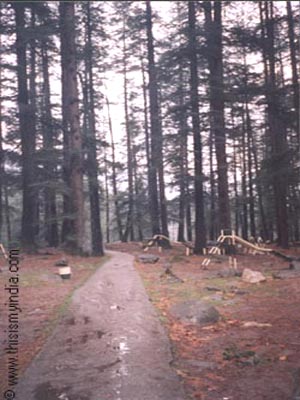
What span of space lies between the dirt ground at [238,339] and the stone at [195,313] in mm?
175

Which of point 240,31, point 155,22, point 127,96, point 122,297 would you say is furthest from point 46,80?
point 122,297

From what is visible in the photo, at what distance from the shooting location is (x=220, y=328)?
301 inches

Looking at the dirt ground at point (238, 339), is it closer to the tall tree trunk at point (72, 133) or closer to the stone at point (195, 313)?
the stone at point (195, 313)

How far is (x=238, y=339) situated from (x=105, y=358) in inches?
91.8

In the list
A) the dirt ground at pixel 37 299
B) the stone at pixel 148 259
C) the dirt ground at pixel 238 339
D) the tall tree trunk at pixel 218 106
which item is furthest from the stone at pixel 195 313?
the tall tree trunk at pixel 218 106

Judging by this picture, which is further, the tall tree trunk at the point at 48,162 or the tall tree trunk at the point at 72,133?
the tall tree trunk at the point at 48,162

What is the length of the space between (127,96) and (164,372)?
110 feet

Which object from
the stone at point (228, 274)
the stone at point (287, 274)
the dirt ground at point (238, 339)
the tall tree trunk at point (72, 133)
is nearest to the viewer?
the dirt ground at point (238, 339)

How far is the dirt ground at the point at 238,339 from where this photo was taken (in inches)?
197

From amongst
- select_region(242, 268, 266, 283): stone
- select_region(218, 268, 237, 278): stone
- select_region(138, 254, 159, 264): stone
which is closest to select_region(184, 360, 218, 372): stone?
select_region(242, 268, 266, 283): stone

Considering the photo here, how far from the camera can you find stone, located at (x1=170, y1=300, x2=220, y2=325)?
809 centimetres

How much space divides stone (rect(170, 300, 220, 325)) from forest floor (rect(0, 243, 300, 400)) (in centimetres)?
18

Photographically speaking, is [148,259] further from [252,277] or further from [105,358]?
[105,358]

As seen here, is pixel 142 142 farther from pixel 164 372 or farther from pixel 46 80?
pixel 164 372
